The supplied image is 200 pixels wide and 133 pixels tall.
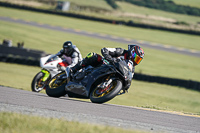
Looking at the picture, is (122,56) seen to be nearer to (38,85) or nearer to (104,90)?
(104,90)

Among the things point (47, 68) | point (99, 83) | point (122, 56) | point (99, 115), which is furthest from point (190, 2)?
point (99, 115)

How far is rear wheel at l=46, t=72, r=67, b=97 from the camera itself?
7.88 meters

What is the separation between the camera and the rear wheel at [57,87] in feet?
25.8

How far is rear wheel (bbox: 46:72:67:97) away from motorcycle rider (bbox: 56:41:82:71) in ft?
3.66

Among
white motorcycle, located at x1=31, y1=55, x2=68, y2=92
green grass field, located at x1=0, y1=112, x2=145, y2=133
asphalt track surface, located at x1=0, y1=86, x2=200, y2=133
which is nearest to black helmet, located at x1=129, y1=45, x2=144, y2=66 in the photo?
asphalt track surface, located at x1=0, y1=86, x2=200, y2=133

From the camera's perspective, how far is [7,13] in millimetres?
36281

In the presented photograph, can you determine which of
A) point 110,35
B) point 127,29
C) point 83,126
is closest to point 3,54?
point 83,126

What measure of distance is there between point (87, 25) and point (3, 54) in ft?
64.1

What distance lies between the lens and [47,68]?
31.8 feet

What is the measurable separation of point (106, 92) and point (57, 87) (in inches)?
64.4

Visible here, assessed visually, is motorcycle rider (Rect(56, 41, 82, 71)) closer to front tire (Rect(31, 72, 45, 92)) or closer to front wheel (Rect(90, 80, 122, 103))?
front tire (Rect(31, 72, 45, 92))

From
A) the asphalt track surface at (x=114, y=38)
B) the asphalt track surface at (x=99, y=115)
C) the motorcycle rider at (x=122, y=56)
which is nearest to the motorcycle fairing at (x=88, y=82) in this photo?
the motorcycle rider at (x=122, y=56)

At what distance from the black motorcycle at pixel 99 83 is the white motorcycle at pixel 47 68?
1.72 meters

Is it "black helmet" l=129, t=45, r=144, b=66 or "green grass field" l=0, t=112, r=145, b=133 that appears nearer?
"green grass field" l=0, t=112, r=145, b=133
